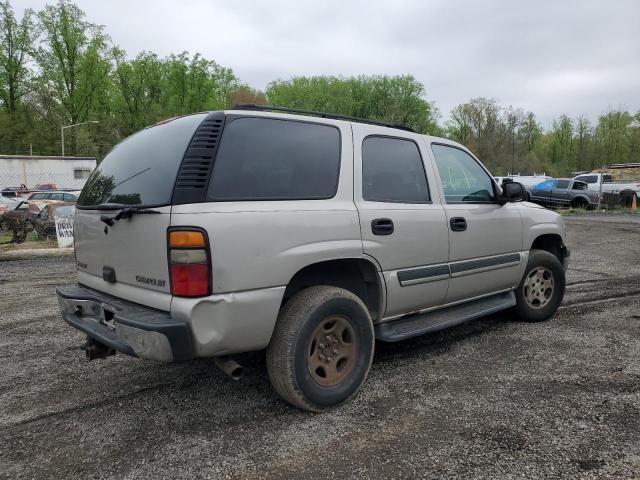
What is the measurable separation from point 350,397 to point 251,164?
163cm

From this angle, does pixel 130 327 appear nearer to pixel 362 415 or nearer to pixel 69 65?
pixel 362 415

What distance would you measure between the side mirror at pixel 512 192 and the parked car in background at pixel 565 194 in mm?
20663

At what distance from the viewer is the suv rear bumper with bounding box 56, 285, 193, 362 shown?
2.48 meters

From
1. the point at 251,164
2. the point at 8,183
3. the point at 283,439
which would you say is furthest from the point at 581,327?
the point at 8,183

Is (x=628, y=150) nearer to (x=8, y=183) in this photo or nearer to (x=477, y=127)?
(x=477, y=127)

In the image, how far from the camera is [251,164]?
284 cm

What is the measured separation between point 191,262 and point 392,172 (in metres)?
1.75

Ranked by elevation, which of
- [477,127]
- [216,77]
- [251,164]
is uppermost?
[216,77]

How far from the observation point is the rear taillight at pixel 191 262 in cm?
252

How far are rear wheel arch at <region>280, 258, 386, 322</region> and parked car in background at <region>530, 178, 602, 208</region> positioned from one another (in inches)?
873

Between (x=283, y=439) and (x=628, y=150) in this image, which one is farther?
(x=628, y=150)

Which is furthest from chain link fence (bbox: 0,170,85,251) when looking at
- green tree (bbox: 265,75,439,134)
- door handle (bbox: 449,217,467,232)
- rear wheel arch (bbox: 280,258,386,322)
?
green tree (bbox: 265,75,439,134)

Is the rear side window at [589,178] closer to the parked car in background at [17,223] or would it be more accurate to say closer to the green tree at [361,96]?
the parked car in background at [17,223]

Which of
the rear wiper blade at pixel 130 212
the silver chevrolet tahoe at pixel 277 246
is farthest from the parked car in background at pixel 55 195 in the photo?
the rear wiper blade at pixel 130 212
